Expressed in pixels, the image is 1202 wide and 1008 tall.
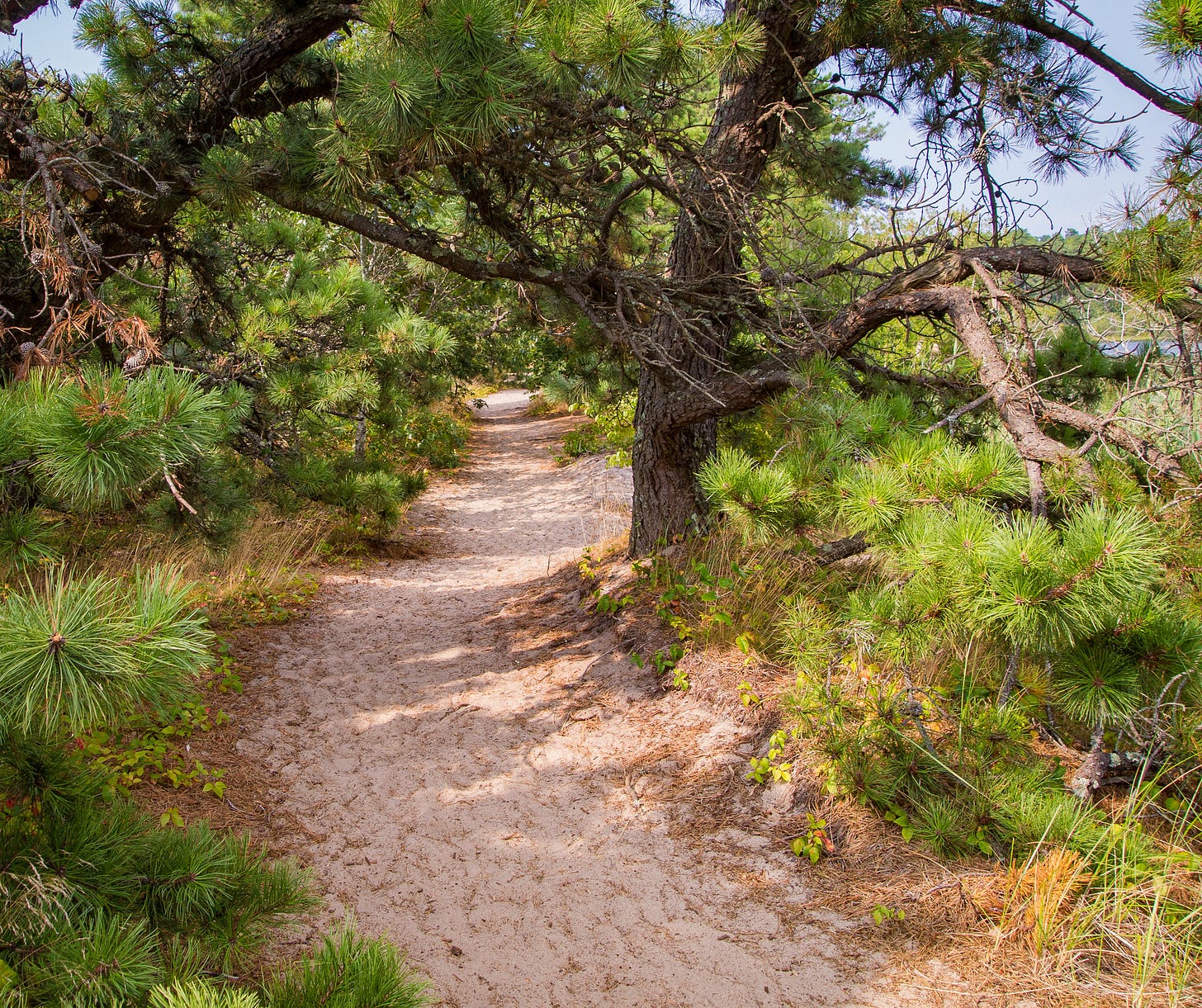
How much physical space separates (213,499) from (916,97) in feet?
14.2

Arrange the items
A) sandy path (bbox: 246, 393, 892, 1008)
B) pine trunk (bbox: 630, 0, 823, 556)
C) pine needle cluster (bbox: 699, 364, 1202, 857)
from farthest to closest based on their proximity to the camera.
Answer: pine trunk (bbox: 630, 0, 823, 556) → sandy path (bbox: 246, 393, 892, 1008) → pine needle cluster (bbox: 699, 364, 1202, 857)

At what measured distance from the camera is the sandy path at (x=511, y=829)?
2455 millimetres

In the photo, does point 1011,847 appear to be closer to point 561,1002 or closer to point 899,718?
point 899,718

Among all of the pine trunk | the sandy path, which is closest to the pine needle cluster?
the sandy path

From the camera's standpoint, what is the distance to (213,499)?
10.1ft

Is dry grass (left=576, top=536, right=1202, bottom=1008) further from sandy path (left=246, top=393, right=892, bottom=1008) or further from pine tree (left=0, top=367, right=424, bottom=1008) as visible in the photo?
pine tree (left=0, top=367, right=424, bottom=1008)

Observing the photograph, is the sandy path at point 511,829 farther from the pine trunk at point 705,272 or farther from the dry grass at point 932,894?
the pine trunk at point 705,272

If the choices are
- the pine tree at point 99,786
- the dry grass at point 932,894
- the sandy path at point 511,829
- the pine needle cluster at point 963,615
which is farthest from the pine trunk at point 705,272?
the pine tree at point 99,786

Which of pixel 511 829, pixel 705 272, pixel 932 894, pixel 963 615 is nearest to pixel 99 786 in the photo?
pixel 511 829

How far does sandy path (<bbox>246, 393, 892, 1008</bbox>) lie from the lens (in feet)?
8.05

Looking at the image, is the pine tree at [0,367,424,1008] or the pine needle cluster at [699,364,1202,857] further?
the pine needle cluster at [699,364,1202,857]

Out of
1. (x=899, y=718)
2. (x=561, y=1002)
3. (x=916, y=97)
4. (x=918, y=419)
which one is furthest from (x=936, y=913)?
(x=916, y=97)

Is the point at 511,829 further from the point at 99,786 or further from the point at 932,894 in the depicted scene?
the point at 99,786

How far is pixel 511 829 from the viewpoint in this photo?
325 centimetres
